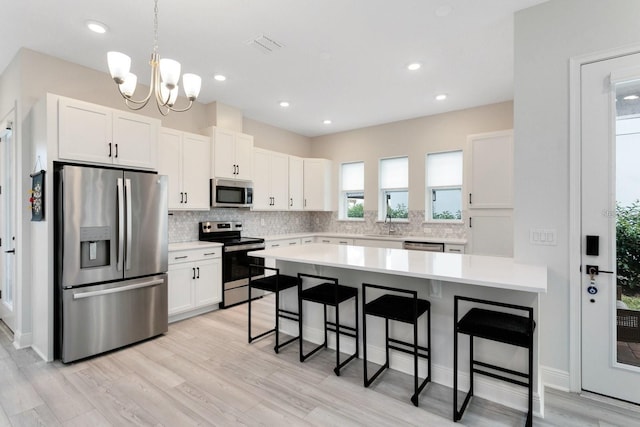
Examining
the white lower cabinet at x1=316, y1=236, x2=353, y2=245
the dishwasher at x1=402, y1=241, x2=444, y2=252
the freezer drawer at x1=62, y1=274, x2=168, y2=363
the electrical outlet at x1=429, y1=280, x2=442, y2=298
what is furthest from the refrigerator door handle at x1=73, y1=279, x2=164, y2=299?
the dishwasher at x1=402, y1=241, x2=444, y2=252

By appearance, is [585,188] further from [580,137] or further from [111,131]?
[111,131]

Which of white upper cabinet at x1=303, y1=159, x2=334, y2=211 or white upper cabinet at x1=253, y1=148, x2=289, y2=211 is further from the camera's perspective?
white upper cabinet at x1=303, y1=159, x2=334, y2=211

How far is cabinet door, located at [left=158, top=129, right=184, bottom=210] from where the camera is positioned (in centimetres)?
404

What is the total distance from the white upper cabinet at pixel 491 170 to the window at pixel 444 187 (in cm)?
102

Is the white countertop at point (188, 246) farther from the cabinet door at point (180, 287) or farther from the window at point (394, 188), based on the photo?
the window at point (394, 188)

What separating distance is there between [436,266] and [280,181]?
3.93 meters

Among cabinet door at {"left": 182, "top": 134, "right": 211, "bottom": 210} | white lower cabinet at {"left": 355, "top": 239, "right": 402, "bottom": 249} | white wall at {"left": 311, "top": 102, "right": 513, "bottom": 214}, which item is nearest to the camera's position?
cabinet door at {"left": 182, "top": 134, "right": 211, "bottom": 210}

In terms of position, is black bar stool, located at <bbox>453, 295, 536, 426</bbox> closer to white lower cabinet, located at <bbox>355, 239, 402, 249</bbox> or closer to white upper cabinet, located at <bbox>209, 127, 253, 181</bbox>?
white lower cabinet, located at <bbox>355, 239, 402, 249</bbox>

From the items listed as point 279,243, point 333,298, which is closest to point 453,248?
point 333,298

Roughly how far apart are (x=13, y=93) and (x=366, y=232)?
17.5 ft

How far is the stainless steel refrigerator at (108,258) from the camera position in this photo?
111 inches

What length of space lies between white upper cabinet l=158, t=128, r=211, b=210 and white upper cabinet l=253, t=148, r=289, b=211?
969mm

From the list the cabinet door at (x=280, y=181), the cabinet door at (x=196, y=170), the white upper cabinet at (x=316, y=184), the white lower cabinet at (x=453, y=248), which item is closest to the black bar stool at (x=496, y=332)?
the white lower cabinet at (x=453, y=248)

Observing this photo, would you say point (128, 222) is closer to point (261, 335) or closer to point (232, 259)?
point (232, 259)
